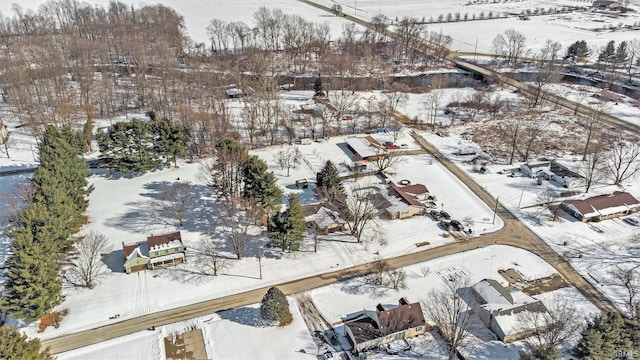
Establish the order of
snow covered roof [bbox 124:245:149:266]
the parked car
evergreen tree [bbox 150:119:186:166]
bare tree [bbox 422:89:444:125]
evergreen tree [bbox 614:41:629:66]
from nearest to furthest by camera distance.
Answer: snow covered roof [bbox 124:245:149:266]
the parked car
evergreen tree [bbox 150:119:186:166]
bare tree [bbox 422:89:444:125]
evergreen tree [bbox 614:41:629:66]

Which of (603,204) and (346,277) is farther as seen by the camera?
(603,204)

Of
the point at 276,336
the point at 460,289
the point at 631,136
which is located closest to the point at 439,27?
the point at 631,136

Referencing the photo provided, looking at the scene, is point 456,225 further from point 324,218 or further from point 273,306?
point 273,306

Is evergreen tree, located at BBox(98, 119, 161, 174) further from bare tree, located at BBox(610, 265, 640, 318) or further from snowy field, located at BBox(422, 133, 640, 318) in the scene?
bare tree, located at BBox(610, 265, 640, 318)

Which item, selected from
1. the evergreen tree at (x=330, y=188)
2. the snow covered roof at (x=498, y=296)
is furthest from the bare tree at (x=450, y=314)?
the evergreen tree at (x=330, y=188)

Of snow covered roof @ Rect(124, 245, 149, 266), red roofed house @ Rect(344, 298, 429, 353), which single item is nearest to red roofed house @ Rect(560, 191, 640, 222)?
red roofed house @ Rect(344, 298, 429, 353)

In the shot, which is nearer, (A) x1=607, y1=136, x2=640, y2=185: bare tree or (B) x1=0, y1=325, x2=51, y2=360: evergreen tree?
(B) x1=0, y1=325, x2=51, y2=360: evergreen tree

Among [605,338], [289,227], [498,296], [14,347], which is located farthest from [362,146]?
[14,347]
